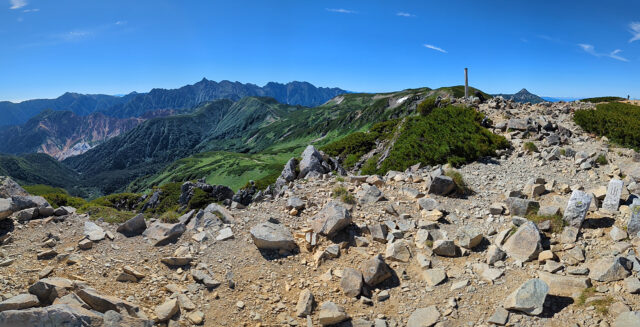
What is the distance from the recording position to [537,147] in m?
19.7

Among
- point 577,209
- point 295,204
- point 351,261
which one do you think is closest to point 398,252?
point 351,261

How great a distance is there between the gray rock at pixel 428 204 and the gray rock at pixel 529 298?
15.8ft

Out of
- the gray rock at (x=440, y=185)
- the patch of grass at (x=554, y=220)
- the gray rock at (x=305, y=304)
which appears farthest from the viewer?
the gray rock at (x=440, y=185)

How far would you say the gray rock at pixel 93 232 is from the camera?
33.3 ft

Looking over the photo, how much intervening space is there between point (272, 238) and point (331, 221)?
78.8 inches

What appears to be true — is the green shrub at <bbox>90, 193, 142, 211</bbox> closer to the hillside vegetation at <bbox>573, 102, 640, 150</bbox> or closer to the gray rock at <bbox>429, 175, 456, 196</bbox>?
the gray rock at <bbox>429, 175, 456, 196</bbox>

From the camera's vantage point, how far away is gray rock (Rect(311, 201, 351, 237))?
33.6 ft

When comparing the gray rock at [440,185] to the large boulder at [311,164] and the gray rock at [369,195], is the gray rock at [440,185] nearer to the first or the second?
the gray rock at [369,195]

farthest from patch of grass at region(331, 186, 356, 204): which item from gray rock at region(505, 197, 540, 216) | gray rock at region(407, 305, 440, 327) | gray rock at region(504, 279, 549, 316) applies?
gray rock at region(504, 279, 549, 316)

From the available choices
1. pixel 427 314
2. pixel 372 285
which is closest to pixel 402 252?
pixel 372 285

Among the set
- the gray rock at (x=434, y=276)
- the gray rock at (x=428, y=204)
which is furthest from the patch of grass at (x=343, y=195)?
the gray rock at (x=434, y=276)

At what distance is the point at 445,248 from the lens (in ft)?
30.6

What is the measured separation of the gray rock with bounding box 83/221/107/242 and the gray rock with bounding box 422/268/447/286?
10.2m

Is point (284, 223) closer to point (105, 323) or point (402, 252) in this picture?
point (402, 252)
